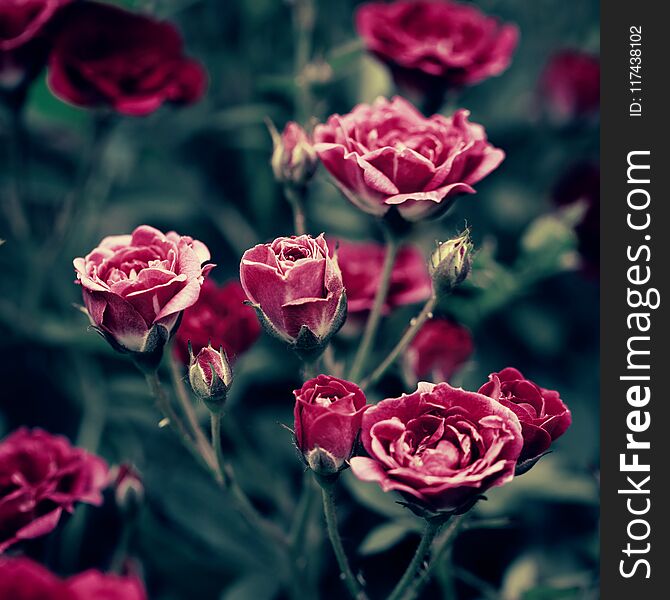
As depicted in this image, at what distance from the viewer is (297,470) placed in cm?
98

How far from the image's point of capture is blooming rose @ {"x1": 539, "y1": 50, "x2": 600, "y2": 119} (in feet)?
3.91

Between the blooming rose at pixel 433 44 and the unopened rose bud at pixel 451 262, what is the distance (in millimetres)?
283

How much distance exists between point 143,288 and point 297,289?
4.6 inches

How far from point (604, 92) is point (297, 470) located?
571 millimetres

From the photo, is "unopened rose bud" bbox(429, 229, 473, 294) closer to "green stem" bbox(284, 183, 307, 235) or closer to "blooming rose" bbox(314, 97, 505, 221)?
"blooming rose" bbox(314, 97, 505, 221)

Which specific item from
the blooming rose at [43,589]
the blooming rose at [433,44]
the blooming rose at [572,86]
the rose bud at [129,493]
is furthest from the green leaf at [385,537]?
the blooming rose at [572,86]

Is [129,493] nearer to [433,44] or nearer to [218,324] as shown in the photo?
[218,324]

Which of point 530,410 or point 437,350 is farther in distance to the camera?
point 437,350

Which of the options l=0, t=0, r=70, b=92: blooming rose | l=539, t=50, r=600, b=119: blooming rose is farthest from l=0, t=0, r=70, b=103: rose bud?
l=539, t=50, r=600, b=119: blooming rose

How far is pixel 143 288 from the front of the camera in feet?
1.96

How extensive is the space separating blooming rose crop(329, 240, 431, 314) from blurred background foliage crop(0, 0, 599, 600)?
0.21 ft

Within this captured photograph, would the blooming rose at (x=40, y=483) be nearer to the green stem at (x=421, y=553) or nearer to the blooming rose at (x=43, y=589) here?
the blooming rose at (x=43, y=589)

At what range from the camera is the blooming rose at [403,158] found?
0.66 meters

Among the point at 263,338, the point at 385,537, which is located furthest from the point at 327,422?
the point at 263,338
